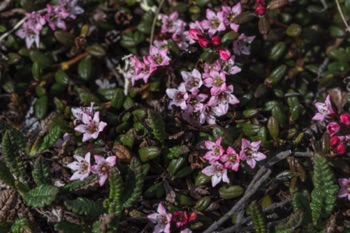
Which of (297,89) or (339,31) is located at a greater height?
(339,31)

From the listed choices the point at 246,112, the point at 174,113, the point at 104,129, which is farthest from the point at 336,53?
the point at 104,129

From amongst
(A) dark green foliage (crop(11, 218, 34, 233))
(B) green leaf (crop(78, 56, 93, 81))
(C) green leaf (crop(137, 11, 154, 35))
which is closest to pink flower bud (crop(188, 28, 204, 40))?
(C) green leaf (crop(137, 11, 154, 35))

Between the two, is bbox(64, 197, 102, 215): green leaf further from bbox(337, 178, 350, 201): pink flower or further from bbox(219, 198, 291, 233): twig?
bbox(337, 178, 350, 201): pink flower

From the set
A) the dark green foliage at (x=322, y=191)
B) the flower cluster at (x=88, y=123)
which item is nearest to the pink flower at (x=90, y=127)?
the flower cluster at (x=88, y=123)

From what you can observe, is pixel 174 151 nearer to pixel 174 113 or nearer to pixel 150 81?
pixel 174 113

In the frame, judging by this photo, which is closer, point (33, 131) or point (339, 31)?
point (33, 131)

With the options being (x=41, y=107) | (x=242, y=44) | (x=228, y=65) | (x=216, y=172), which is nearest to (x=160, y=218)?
(x=216, y=172)
